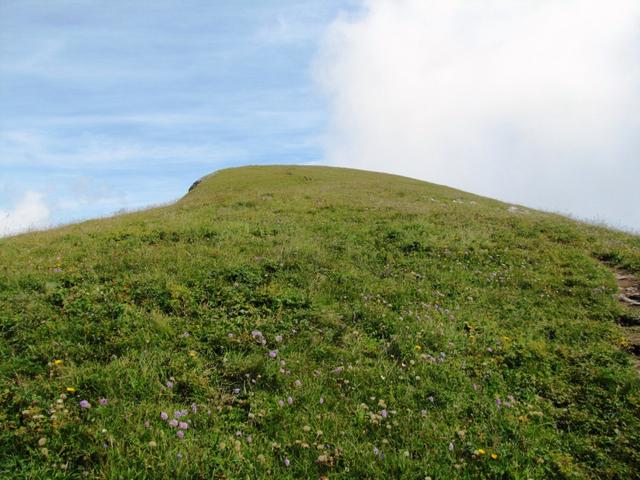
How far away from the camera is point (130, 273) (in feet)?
31.8

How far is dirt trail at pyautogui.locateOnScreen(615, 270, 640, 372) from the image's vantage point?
8.13 metres

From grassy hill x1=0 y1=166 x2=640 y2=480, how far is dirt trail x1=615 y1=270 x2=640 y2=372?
0.67 ft

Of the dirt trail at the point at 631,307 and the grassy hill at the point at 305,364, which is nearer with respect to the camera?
the grassy hill at the point at 305,364

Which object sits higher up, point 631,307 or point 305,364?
point 631,307

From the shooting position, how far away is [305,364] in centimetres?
690

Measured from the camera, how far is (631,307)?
9.81 m

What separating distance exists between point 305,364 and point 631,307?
8120mm

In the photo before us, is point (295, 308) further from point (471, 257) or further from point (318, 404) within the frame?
point (471, 257)

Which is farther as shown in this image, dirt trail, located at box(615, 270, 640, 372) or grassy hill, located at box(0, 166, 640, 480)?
dirt trail, located at box(615, 270, 640, 372)

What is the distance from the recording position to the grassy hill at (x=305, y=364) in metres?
5.08

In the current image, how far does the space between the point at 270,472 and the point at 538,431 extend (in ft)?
12.4

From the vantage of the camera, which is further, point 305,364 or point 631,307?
point 631,307

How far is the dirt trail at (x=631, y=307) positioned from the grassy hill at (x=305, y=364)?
0.20 m

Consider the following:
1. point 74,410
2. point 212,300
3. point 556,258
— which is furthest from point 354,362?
point 556,258
